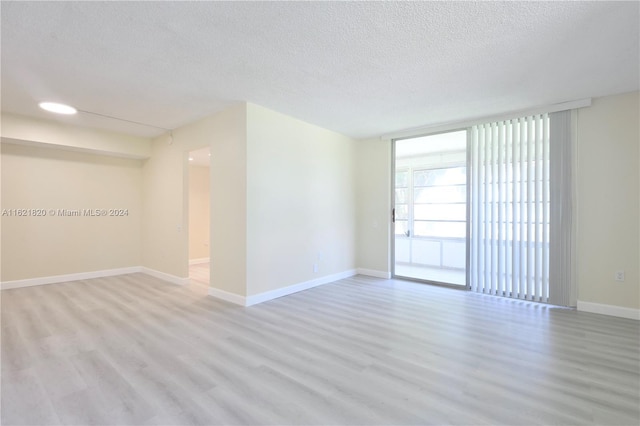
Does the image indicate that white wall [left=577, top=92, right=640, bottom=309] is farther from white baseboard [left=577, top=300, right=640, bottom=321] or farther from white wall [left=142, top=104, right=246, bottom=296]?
white wall [left=142, top=104, right=246, bottom=296]

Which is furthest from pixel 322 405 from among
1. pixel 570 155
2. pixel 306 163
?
pixel 570 155

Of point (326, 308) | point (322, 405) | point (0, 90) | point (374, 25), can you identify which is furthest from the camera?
point (326, 308)

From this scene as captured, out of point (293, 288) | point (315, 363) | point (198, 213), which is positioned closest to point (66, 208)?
point (198, 213)

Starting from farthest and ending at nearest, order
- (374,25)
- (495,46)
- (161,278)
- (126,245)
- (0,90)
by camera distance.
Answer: (126,245), (161,278), (0,90), (495,46), (374,25)

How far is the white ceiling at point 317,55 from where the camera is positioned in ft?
6.90

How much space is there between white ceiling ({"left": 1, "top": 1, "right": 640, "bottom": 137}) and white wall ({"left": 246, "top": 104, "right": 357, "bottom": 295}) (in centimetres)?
53

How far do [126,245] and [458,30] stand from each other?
6372 millimetres

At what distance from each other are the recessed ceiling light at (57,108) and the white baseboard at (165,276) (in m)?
2.85

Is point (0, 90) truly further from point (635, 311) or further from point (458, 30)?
point (635, 311)

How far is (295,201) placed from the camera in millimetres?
4609

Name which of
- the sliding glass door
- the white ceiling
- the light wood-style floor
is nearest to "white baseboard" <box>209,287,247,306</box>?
the light wood-style floor

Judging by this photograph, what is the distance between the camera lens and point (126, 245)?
589cm

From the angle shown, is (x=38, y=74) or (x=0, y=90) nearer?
(x=38, y=74)

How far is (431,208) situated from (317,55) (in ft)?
A: 17.8
